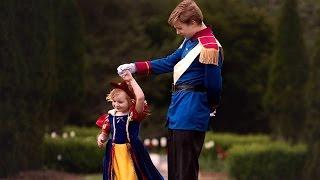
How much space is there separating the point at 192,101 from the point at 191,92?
0.18 ft

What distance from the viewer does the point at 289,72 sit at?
14.5m

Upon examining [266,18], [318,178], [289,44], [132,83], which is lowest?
[318,178]

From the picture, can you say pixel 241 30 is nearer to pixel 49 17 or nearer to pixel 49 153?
pixel 49 153

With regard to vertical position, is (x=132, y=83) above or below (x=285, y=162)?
above

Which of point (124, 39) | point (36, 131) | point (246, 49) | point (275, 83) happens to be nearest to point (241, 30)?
point (246, 49)

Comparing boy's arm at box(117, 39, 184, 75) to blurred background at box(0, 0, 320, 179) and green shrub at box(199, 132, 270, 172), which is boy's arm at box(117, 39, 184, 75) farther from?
green shrub at box(199, 132, 270, 172)

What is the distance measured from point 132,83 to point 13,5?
Result: 230 inches

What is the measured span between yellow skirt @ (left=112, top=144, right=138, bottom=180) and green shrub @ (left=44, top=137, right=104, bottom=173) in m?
8.32

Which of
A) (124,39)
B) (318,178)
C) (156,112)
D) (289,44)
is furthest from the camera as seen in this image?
(124,39)

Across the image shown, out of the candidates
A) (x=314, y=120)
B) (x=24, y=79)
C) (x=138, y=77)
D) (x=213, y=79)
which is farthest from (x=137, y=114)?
(x=138, y=77)

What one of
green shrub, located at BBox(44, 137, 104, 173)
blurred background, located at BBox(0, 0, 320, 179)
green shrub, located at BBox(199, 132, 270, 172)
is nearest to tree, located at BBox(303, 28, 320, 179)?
blurred background, located at BBox(0, 0, 320, 179)

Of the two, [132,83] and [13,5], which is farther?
[13,5]

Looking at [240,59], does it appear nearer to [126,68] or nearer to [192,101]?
[126,68]

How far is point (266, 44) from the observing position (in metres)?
22.6
